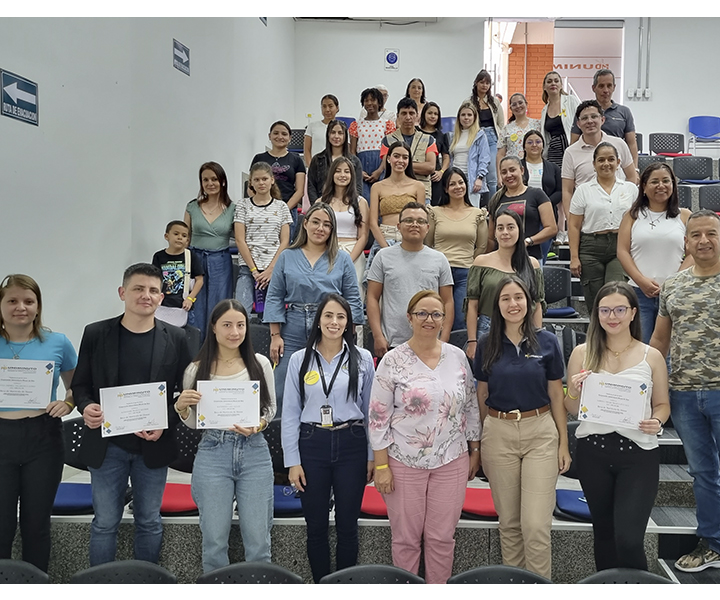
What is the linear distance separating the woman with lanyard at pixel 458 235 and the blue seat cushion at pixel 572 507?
1.35 metres

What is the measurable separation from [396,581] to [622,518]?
41.7 inches

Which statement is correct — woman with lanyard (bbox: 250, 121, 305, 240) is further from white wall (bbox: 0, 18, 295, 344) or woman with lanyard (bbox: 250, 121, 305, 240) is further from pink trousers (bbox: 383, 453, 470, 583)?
pink trousers (bbox: 383, 453, 470, 583)

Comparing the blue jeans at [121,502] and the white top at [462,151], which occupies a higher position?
the white top at [462,151]

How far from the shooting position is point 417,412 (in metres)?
3.01

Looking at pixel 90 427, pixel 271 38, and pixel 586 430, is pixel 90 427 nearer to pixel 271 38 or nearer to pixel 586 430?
pixel 586 430

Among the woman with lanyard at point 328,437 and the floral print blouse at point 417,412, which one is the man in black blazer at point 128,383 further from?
the floral print blouse at point 417,412

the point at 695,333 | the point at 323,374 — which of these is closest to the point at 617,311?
the point at 695,333

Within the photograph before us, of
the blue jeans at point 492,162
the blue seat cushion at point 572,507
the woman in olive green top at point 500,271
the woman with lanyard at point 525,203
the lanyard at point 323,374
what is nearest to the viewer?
the lanyard at point 323,374

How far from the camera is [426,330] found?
10.0 feet

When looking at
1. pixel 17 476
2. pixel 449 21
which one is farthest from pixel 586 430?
pixel 449 21

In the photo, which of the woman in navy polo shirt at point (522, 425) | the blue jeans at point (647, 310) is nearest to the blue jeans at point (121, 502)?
the woman in navy polo shirt at point (522, 425)

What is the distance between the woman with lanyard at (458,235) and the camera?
4.57 m

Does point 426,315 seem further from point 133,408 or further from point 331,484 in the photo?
point 133,408

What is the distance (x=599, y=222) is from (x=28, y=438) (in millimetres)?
3468
